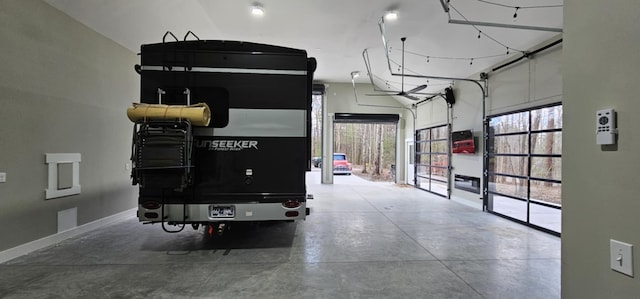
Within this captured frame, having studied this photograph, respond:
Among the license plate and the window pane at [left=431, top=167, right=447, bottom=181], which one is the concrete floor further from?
the window pane at [left=431, top=167, right=447, bottom=181]

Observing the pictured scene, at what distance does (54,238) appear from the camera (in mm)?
3598

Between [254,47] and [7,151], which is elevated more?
[254,47]

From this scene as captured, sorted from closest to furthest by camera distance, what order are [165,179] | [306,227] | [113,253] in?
1. [165,179]
2. [113,253]
3. [306,227]

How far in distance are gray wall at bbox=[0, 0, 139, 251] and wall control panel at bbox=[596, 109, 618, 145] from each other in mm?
5099

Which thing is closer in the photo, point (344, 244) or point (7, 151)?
point (7, 151)

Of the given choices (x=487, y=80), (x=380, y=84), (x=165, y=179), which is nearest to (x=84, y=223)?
(x=165, y=179)

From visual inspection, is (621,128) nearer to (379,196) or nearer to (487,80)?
(487,80)

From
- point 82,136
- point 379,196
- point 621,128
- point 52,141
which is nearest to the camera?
point 621,128

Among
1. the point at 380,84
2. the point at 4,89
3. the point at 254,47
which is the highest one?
the point at 380,84

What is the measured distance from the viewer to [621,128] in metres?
1.12

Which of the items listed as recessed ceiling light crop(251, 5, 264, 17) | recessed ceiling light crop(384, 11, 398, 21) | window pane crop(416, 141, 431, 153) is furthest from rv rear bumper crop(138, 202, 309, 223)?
window pane crop(416, 141, 431, 153)

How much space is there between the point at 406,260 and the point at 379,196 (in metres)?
4.78

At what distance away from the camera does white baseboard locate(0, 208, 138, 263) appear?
121 inches

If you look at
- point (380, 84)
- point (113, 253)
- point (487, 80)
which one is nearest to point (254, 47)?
point (113, 253)
